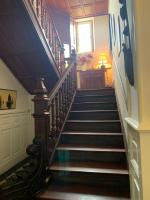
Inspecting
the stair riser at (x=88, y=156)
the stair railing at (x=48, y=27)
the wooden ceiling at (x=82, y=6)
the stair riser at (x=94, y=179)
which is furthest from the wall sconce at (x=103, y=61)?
the stair riser at (x=94, y=179)

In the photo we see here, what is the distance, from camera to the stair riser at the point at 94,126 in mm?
3190

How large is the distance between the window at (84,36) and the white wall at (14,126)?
11.1ft

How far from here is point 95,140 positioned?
117 inches

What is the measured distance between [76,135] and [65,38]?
178 inches

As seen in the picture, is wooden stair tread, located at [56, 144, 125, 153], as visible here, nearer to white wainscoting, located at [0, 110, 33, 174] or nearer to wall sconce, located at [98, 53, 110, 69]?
white wainscoting, located at [0, 110, 33, 174]

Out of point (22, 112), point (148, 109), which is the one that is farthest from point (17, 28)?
point (148, 109)

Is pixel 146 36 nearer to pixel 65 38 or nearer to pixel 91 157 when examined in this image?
pixel 91 157

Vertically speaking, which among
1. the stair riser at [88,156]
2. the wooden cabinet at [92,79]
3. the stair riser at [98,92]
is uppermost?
the wooden cabinet at [92,79]

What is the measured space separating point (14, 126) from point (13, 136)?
216 millimetres

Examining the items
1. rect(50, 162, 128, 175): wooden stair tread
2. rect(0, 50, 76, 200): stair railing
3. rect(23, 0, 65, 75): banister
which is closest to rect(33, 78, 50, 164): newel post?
rect(0, 50, 76, 200): stair railing

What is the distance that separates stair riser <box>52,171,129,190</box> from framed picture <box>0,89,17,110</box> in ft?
6.78

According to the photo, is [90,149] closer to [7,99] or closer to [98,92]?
[98,92]

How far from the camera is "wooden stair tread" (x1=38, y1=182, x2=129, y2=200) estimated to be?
6.69 ft

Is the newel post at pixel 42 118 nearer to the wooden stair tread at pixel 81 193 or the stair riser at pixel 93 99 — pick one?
the wooden stair tread at pixel 81 193
